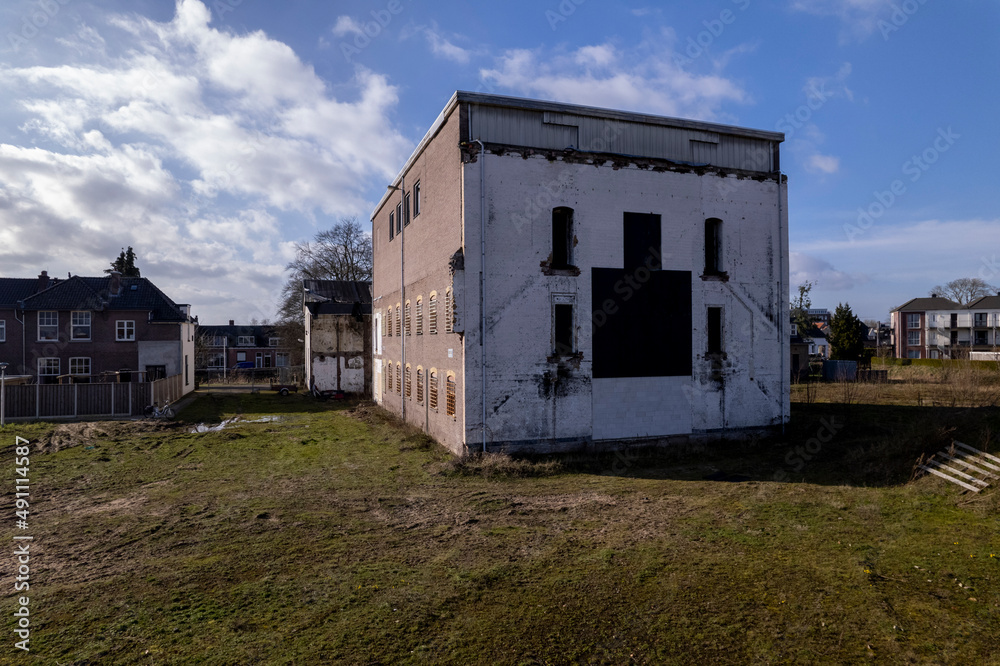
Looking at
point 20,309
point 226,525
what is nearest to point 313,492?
point 226,525

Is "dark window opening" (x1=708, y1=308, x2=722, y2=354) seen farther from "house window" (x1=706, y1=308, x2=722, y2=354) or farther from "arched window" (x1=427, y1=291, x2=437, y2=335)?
"arched window" (x1=427, y1=291, x2=437, y2=335)

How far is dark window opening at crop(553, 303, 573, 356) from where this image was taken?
53.5ft

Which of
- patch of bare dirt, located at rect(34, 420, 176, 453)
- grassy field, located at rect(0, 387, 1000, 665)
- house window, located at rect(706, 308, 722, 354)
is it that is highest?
house window, located at rect(706, 308, 722, 354)

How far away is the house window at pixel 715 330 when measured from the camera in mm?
18047

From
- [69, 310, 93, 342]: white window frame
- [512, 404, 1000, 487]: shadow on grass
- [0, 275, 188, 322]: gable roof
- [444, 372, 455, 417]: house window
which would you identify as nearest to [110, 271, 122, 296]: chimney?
[0, 275, 188, 322]: gable roof

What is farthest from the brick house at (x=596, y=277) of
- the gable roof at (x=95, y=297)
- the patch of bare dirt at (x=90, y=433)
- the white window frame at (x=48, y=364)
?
the white window frame at (x=48, y=364)

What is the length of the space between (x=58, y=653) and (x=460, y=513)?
6482 mm

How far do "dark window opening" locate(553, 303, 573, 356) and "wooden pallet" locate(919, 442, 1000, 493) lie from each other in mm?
9122

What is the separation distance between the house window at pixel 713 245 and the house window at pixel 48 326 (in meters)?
37.8

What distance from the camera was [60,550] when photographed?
904 cm

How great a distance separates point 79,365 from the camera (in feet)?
111

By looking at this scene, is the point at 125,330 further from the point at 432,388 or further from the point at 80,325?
the point at 432,388

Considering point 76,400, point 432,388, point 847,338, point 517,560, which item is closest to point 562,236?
point 432,388

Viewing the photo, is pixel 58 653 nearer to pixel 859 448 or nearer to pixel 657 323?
pixel 657 323
